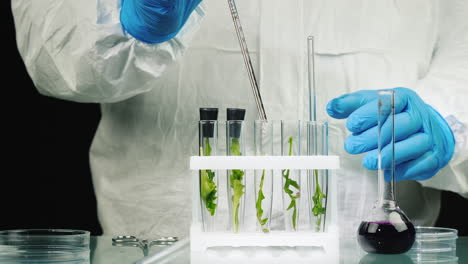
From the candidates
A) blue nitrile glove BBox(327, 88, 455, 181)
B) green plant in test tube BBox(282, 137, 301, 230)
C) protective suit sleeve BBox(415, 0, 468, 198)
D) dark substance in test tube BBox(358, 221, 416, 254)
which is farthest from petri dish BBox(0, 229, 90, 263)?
protective suit sleeve BBox(415, 0, 468, 198)

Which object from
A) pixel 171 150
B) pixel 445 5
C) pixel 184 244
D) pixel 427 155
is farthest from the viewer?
pixel 445 5

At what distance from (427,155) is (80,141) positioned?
198 cm

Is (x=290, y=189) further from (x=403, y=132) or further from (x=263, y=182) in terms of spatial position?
(x=403, y=132)

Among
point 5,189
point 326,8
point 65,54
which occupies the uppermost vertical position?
point 326,8

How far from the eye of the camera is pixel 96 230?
3.26 meters

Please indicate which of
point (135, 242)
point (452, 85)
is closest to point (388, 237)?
point (135, 242)

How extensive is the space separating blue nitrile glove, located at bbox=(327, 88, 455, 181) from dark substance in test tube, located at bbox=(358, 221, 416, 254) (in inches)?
17.7

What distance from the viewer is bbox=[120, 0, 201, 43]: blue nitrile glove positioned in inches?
62.0

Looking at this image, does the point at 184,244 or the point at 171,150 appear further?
the point at 171,150

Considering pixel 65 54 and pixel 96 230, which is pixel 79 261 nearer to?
pixel 65 54

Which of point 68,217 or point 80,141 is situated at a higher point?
point 80,141

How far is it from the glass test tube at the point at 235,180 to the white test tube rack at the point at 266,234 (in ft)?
0.11

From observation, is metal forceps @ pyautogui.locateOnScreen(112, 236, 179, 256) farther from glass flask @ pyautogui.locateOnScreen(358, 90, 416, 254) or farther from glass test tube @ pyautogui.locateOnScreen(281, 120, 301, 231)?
glass flask @ pyautogui.locateOnScreen(358, 90, 416, 254)

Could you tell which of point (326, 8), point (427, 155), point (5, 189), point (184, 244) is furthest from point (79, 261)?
point (5, 189)
